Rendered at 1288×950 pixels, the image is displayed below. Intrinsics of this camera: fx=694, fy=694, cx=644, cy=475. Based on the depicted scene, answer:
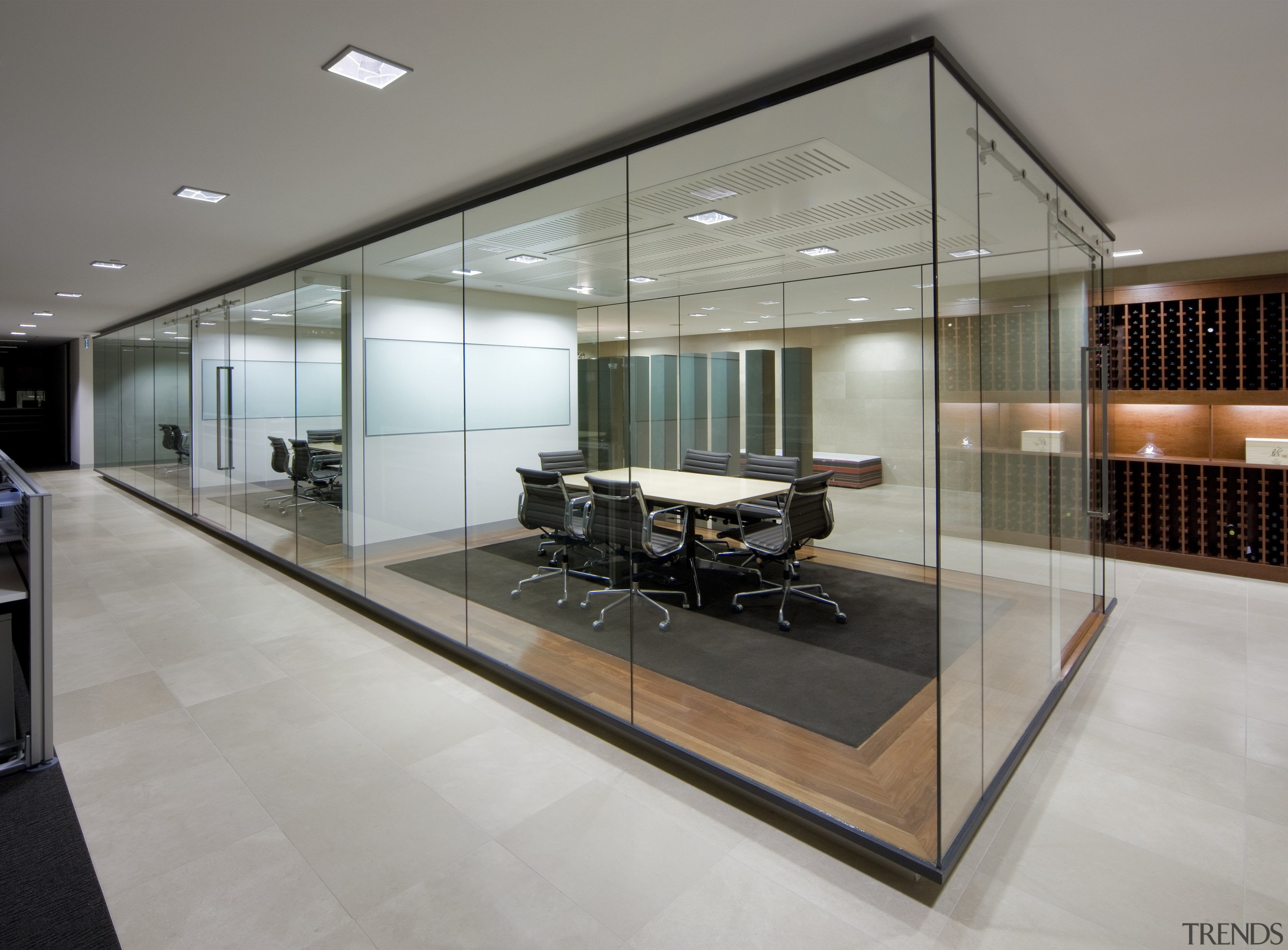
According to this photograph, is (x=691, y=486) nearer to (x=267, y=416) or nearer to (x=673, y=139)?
(x=673, y=139)

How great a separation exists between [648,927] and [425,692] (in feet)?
6.52

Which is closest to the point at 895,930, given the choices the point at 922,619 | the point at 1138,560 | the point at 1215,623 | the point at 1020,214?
the point at 922,619

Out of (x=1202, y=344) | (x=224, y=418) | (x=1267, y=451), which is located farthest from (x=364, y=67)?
(x=1267, y=451)

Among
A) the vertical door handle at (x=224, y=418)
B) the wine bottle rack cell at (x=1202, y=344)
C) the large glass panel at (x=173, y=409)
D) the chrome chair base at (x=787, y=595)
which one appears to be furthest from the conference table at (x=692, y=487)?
the large glass panel at (x=173, y=409)

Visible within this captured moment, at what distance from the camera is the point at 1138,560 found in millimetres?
6305

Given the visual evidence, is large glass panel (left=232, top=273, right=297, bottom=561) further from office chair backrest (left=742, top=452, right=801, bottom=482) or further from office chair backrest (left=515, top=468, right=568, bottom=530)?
office chair backrest (left=742, top=452, right=801, bottom=482)

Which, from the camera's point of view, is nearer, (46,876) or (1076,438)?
(46,876)

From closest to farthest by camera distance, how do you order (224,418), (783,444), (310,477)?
1. (783,444)
2. (310,477)
3. (224,418)

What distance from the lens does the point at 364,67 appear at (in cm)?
239

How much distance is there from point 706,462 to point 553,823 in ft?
5.35

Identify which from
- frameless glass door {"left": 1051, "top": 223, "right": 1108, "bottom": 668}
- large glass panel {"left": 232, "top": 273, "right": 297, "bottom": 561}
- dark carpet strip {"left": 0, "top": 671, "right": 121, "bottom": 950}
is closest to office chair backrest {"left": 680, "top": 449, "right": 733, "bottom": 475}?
frameless glass door {"left": 1051, "top": 223, "right": 1108, "bottom": 668}

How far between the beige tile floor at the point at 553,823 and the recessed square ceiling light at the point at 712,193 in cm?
256

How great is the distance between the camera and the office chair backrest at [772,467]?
3.10 meters

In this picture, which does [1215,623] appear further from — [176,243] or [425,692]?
[176,243]
